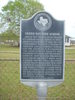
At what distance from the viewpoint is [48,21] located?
489 centimetres

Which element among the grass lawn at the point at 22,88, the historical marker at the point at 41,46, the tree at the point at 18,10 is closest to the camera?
the historical marker at the point at 41,46

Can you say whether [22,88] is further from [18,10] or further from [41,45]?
[18,10]

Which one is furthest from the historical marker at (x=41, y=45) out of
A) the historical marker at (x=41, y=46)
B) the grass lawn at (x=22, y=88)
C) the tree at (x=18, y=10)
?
the tree at (x=18, y=10)

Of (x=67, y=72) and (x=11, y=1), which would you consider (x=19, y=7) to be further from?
(x=67, y=72)

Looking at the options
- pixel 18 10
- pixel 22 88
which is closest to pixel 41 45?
pixel 22 88

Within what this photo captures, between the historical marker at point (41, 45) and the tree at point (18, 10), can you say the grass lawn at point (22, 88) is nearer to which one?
the historical marker at point (41, 45)

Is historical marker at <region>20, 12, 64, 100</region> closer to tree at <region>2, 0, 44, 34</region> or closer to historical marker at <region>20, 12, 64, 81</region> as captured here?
historical marker at <region>20, 12, 64, 81</region>

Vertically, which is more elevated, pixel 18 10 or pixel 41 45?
pixel 18 10

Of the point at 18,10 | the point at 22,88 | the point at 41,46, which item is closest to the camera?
the point at 41,46

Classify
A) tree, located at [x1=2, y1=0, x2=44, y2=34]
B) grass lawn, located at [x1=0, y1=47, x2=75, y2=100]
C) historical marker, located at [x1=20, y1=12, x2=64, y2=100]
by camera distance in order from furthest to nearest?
tree, located at [x1=2, y1=0, x2=44, y2=34] < grass lawn, located at [x1=0, y1=47, x2=75, y2=100] < historical marker, located at [x1=20, y1=12, x2=64, y2=100]

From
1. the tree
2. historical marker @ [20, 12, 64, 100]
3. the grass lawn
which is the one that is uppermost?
the tree

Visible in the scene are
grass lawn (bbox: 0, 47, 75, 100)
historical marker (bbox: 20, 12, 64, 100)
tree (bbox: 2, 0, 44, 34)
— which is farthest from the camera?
tree (bbox: 2, 0, 44, 34)

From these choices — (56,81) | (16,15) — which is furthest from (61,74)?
(16,15)

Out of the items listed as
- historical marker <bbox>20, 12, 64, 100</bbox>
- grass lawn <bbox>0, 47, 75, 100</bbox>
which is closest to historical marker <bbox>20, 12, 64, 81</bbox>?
historical marker <bbox>20, 12, 64, 100</bbox>
